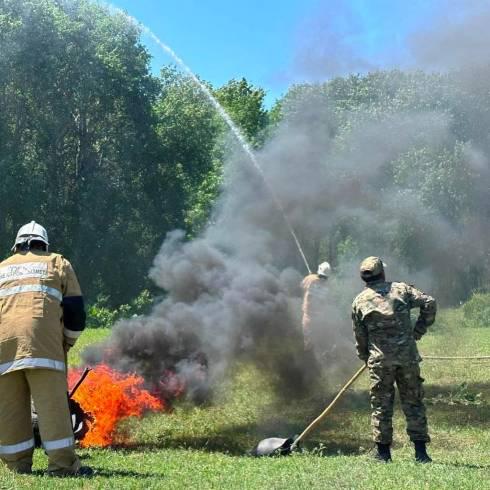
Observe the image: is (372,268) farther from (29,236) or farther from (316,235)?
(316,235)

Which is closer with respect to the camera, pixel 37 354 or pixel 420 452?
pixel 37 354

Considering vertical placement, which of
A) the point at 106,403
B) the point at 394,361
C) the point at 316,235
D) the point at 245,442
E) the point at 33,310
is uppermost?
the point at 316,235

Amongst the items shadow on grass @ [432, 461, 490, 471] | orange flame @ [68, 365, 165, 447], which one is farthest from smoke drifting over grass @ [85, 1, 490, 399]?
shadow on grass @ [432, 461, 490, 471]

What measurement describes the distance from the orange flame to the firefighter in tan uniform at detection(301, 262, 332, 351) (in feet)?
12.1

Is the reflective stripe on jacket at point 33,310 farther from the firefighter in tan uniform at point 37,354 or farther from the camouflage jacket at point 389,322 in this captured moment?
the camouflage jacket at point 389,322

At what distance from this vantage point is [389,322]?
7.21 metres

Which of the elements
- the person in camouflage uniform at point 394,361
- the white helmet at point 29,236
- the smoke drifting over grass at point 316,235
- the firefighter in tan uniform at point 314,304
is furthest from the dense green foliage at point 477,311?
the white helmet at point 29,236

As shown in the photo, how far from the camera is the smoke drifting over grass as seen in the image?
11.9 m

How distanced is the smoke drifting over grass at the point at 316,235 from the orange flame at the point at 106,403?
1.03m

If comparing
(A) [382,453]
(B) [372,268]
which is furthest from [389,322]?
(A) [382,453]

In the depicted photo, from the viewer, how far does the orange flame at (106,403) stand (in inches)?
340

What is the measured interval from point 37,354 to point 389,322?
3085mm

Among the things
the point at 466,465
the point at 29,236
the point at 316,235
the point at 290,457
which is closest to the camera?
the point at 29,236

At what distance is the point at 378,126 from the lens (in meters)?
18.8
